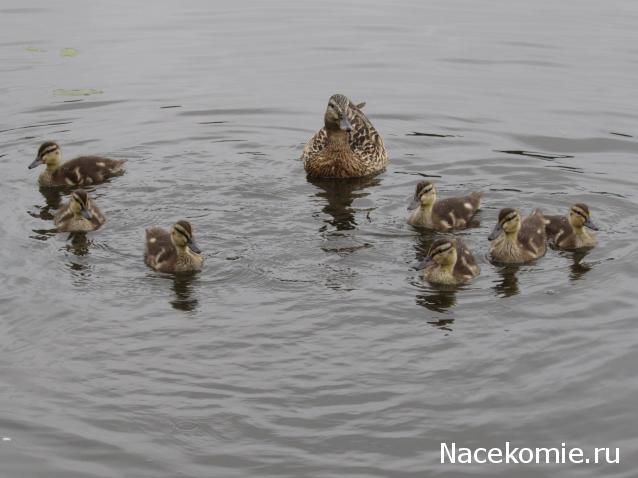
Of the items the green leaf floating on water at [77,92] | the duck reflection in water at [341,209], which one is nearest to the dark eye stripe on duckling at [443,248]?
the duck reflection in water at [341,209]

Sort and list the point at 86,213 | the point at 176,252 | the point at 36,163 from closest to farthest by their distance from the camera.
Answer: the point at 176,252 → the point at 86,213 → the point at 36,163

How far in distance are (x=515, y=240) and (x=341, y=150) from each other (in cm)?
274

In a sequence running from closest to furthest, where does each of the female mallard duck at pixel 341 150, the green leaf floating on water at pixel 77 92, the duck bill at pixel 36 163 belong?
1. the duck bill at pixel 36 163
2. the female mallard duck at pixel 341 150
3. the green leaf floating on water at pixel 77 92

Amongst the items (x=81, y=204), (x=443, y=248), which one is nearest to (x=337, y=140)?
(x=81, y=204)

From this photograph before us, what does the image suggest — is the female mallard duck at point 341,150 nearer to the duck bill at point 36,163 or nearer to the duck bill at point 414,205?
the duck bill at point 414,205

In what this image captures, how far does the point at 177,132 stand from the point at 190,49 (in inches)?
154

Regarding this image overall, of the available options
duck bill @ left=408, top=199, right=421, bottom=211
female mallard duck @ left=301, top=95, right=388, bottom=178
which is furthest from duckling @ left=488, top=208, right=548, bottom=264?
female mallard duck @ left=301, top=95, right=388, bottom=178

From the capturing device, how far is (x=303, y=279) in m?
7.85

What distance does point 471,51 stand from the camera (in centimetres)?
1520

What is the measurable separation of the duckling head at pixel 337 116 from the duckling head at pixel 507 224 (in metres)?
2.55

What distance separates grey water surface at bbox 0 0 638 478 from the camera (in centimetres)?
594

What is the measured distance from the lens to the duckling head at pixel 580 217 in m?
8.49

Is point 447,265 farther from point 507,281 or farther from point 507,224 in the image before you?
point 507,224

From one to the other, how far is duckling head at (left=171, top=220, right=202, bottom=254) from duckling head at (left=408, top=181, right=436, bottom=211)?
1.89 metres
